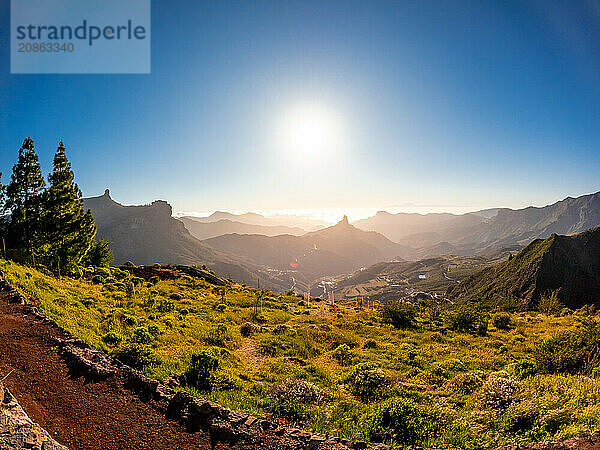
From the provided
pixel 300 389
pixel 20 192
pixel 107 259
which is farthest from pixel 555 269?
pixel 20 192

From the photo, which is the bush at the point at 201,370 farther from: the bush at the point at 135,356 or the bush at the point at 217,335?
the bush at the point at 217,335

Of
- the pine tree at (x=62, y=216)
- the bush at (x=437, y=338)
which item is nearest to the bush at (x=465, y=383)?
the bush at (x=437, y=338)

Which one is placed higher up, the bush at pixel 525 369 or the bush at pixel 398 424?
the bush at pixel 398 424

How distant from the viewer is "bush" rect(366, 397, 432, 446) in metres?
7.75

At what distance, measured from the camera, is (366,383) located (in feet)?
39.6

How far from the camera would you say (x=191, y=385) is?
10.5 meters

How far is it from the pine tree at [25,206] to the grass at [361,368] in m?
12.4

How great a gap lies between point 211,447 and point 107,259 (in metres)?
54.9

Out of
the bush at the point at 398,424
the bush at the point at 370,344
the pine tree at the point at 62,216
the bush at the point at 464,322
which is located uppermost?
the pine tree at the point at 62,216

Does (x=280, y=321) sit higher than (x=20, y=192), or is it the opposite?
(x=20, y=192)

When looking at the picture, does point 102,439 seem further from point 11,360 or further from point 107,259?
point 107,259

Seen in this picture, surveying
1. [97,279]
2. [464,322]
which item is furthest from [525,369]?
[97,279]

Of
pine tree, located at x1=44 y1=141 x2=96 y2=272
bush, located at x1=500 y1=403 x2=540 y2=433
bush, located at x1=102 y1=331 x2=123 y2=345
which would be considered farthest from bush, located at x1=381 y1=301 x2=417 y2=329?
pine tree, located at x1=44 y1=141 x2=96 y2=272

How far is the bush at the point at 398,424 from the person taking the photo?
7754 millimetres
